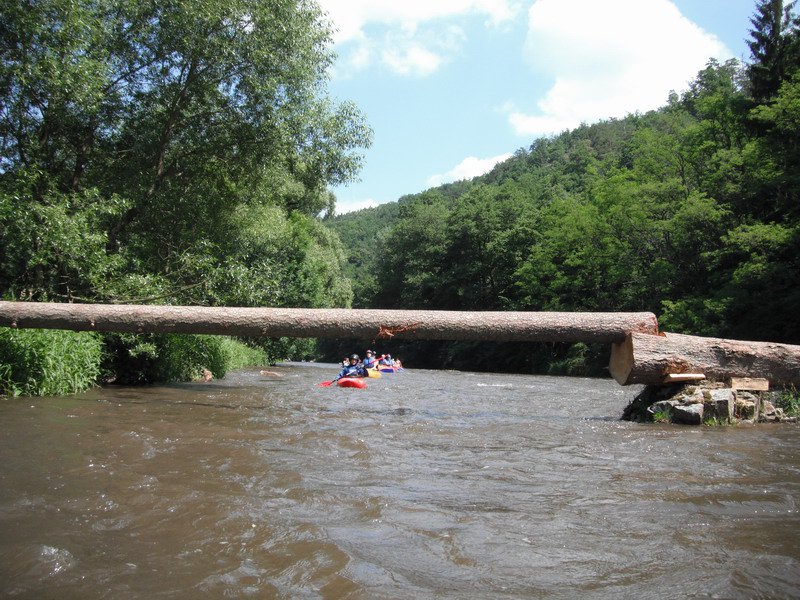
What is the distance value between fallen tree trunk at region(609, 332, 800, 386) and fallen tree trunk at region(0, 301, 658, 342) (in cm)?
25

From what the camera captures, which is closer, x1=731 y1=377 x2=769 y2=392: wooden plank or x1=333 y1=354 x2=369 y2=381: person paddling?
x1=731 y1=377 x2=769 y2=392: wooden plank

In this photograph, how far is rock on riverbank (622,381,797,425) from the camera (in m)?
8.20

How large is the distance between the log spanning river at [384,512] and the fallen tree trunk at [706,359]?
4.01ft

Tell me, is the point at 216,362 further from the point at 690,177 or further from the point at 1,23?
the point at 690,177

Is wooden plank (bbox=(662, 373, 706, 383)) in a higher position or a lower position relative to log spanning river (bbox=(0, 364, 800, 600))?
higher

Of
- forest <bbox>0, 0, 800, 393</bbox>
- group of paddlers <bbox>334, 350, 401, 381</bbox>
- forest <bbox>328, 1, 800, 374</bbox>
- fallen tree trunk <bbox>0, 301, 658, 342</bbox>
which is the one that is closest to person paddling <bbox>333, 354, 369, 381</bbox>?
group of paddlers <bbox>334, 350, 401, 381</bbox>

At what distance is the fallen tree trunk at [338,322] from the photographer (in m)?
8.25

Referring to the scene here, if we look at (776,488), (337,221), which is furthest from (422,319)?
(337,221)

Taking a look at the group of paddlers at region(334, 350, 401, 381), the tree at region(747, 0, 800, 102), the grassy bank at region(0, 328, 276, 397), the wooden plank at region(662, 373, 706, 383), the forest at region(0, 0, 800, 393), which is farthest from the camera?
the tree at region(747, 0, 800, 102)

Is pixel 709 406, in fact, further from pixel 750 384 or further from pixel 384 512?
pixel 384 512

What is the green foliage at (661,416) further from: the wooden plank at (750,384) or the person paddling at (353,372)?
the person paddling at (353,372)

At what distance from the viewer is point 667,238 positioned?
29.9m

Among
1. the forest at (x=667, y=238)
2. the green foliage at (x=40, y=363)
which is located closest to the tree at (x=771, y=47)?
the forest at (x=667, y=238)

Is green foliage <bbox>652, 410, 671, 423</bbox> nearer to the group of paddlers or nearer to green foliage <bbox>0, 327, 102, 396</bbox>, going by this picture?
green foliage <bbox>0, 327, 102, 396</bbox>
